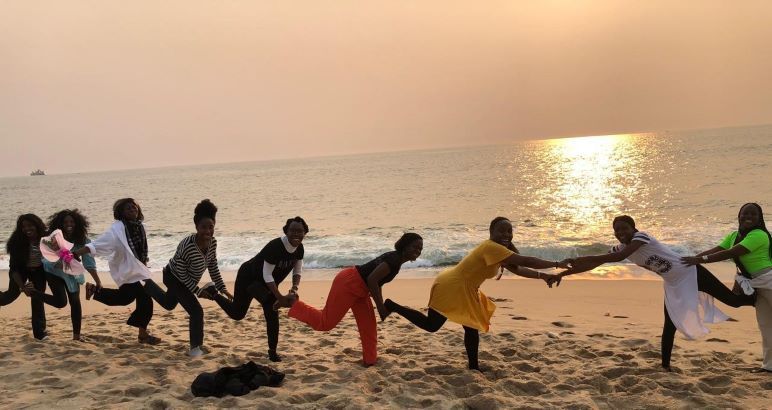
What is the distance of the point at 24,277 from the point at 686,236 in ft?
55.2

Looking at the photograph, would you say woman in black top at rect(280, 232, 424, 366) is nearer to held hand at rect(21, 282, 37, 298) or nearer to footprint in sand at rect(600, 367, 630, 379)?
footprint in sand at rect(600, 367, 630, 379)

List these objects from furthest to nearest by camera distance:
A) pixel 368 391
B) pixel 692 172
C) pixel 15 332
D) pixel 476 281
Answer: pixel 692 172 → pixel 15 332 → pixel 476 281 → pixel 368 391

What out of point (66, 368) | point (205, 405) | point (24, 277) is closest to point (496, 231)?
point (205, 405)

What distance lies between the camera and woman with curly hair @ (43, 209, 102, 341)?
6.09m

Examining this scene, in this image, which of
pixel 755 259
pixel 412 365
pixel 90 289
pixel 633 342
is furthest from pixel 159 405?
pixel 755 259

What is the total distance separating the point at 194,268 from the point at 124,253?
92 centimetres

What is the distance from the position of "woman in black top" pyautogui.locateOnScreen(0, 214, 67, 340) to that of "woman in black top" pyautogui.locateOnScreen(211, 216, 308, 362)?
2.16 meters

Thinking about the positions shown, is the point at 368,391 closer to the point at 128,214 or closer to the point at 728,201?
the point at 128,214

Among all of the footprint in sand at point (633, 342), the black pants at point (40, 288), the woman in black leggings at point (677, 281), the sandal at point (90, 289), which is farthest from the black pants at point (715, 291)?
the black pants at point (40, 288)

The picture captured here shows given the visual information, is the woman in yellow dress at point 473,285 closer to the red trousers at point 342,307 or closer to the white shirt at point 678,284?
the red trousers at point 342,307

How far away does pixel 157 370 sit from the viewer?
5.21 m

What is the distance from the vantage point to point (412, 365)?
17.5 ft

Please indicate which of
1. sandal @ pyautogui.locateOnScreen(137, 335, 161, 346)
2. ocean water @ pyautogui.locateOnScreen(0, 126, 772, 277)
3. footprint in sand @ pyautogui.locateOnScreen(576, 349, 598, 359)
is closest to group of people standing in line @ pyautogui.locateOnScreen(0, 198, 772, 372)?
sandal @ pyautogui.locateOnScreen(137, 335, 161, 346)

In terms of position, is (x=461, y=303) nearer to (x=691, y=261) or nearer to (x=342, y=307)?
(x=342, y=307)
